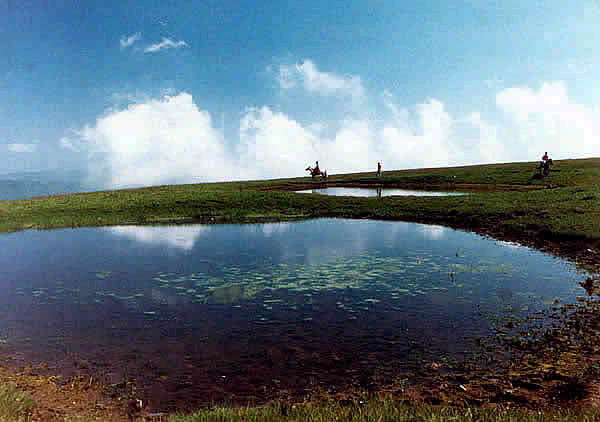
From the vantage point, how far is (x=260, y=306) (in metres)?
16.0

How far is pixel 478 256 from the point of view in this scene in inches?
909

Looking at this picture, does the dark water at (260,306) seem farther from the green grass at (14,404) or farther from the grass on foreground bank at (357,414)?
the green grass at (14,404)

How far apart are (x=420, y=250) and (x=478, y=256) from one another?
133 inches

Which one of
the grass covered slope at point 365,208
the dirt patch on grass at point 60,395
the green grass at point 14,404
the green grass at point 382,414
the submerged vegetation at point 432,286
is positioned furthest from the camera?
the grass covered slope at point 365,208

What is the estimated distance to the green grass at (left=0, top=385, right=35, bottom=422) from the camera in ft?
25.3

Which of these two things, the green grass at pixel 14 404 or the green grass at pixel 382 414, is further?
the green grass at pixel 14 404

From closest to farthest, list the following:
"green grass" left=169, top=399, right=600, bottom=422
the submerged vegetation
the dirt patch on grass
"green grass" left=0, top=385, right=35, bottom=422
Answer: "green grass" left=169, top=399, right=600, bottom=422 < "green grass" left=0, top=385, right=35, bottom=422 < the submerged vegetation < the dirt patch on grass

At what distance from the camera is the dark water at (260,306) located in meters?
10.9

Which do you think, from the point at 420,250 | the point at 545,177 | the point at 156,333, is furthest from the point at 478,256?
the point at 545,177

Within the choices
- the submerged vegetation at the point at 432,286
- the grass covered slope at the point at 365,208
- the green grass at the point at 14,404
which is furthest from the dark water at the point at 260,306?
the grass covered slope at the point at 365,208

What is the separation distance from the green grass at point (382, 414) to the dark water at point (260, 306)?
148 cm

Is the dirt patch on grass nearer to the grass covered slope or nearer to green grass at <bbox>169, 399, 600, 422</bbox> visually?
green grass at <bbox>169, 399, 600, 422</bbox>

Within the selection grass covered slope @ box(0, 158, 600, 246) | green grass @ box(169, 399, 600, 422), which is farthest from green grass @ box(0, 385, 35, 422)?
grass covered slope @ box(0, 158, 600, 246)

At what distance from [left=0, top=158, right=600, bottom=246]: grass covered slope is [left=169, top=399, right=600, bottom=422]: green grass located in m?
21.3
